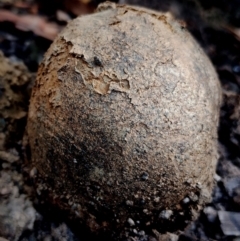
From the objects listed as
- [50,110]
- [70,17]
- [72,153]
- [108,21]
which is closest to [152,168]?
[72,153]

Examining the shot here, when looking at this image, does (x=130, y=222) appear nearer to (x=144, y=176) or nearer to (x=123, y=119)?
(x=144, y=176)

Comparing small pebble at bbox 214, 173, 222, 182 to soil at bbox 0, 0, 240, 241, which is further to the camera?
small pebble at bbox 214, 173, 222, 182

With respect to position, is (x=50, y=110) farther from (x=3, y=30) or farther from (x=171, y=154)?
(x=3, y=30)

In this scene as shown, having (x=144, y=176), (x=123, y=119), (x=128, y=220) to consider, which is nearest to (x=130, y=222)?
(x=128, y=220)

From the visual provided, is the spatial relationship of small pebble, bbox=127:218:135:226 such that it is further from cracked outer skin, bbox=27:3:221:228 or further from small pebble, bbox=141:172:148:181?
small pebble, bbox=141:172:148:181

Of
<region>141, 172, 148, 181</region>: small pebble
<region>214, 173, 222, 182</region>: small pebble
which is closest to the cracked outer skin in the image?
<region>141, 172, 148, 181</region>: small pebble

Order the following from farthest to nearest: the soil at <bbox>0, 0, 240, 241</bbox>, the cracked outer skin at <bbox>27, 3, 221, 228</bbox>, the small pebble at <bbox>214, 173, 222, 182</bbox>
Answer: the small pebble at <bbox>214, 173, 222, 182</bbox> → the soil at <bbox>0, 0, 240, 241</bbox> → the cracked outer skin at <bbox>27, 3, 221, 228</bbox>
